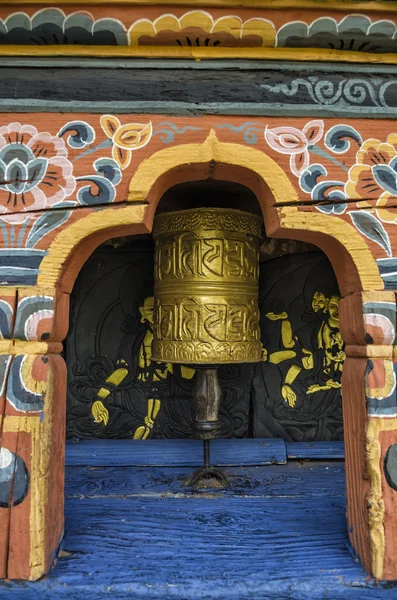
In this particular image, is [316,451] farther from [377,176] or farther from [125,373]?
[377,176]

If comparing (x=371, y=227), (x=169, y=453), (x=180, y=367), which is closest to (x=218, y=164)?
(x=371, y=227)

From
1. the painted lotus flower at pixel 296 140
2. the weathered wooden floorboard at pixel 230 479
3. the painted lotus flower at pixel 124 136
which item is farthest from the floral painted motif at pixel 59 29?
the weathered wooden floorboard at pixel 230 479

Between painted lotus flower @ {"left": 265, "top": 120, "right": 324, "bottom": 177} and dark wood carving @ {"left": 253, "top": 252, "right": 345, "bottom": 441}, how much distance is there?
1.36 m

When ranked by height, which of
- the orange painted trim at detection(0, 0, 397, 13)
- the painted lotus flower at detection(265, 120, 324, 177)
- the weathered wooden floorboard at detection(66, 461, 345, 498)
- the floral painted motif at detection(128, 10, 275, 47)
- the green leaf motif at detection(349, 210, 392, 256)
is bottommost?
the weathered wooden floorboard at detection(66, 461, 345, 498)

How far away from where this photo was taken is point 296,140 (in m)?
1.68

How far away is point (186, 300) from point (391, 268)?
99 centimetres

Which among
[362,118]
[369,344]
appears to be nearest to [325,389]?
[369,344]

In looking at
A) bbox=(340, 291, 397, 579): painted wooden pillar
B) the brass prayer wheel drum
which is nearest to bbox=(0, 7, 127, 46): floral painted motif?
the brass prayer wheel drum

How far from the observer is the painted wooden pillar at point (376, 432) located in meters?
1.57

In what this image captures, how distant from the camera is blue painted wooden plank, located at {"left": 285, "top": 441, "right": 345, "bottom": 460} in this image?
2750mm

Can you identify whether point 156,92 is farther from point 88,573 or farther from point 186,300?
point 88,573

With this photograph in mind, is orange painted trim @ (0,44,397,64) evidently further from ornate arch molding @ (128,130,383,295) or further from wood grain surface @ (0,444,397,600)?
wood grain surface @ (0,444,397,600)

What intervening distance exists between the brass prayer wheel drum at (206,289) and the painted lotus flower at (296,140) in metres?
0.67

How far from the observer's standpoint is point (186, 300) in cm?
231
